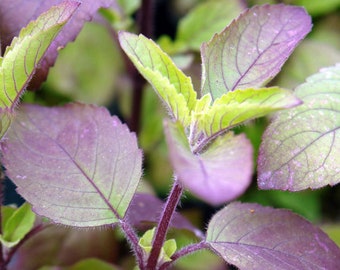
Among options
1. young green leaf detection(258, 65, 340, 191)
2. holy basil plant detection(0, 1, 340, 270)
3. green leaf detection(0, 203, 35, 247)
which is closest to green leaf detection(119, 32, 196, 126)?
holy basil plant detection(0, 1, 340, 270)

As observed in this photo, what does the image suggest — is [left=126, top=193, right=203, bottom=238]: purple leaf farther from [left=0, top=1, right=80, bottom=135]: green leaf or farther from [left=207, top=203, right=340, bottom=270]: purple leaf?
[left=0, top=1, right=80, bottom=135]: green leaf

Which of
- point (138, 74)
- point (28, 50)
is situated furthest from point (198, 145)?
point (138, 74)

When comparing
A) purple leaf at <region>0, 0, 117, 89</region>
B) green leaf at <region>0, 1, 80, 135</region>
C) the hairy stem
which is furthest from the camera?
the hairy stem

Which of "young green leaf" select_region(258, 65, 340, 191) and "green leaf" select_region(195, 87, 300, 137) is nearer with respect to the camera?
"green leaf" select_region(195, 87, 300, 137)

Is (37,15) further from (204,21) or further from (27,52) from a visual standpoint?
(204,21)

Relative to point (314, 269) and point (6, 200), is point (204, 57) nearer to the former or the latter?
point (314, 269)

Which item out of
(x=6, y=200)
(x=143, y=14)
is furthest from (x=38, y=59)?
(x=6, y=200)

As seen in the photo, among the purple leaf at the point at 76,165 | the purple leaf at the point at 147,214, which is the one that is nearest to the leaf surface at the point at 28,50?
the purple leaf at the point at 76,165
